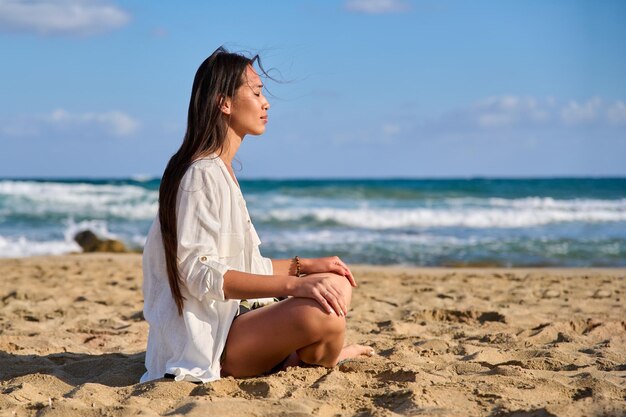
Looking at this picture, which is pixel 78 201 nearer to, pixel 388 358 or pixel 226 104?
pixel 388 358

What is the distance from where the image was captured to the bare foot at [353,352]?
392cm

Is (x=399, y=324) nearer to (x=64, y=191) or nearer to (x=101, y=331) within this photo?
(x=101, y=331)

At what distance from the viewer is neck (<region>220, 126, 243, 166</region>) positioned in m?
3.51

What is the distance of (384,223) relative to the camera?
19.8 metres

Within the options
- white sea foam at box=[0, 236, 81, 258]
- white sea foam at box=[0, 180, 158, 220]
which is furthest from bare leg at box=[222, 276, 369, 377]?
white sea foam at box=[0, 180, 158, 220]

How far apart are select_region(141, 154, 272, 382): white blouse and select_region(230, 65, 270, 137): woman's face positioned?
22 cm

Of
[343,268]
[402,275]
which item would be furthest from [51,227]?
[343,268]

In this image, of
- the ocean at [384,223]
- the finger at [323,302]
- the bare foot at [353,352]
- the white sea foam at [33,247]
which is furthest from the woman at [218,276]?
the white sea foam at [33,247]

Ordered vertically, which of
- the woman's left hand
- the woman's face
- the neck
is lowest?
the woman's left hand

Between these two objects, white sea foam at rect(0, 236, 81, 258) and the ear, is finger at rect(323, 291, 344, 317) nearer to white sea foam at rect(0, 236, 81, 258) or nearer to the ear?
the ear

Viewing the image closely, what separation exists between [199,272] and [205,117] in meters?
0.69

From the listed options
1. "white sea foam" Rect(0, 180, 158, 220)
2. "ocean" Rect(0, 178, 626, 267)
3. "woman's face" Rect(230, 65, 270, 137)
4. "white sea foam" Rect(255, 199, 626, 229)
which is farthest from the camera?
"white sea foam" Rect(0, 180, 158, 220)

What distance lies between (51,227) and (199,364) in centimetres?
1549

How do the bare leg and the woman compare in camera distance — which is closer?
the woman
